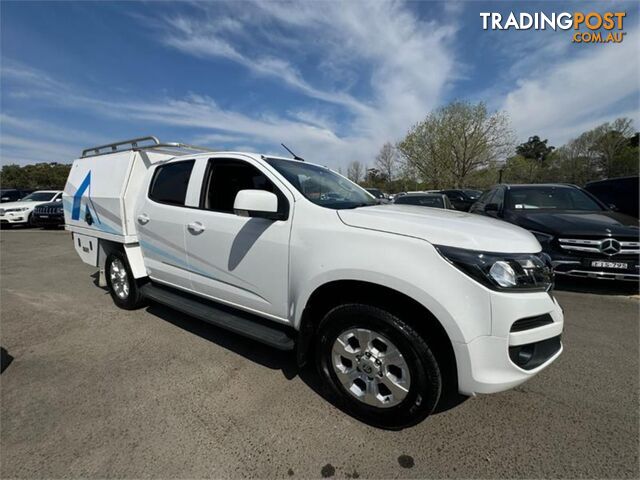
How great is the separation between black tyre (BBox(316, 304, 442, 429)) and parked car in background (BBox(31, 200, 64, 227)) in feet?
53.8

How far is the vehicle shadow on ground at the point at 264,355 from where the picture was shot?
2352 millimetres

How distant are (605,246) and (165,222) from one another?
5.65 m

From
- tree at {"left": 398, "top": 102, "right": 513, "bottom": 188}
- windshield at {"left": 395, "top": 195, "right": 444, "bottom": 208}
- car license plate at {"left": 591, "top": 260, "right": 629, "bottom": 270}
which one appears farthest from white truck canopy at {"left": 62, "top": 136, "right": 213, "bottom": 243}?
tree at {"left": 398, "top": 102, "right": 513, "bottom": 188}

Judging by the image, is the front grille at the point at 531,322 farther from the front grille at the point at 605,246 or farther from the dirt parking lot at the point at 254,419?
the front grille at the point at 605,246

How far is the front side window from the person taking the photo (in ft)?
8.99

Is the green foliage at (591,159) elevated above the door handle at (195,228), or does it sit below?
above

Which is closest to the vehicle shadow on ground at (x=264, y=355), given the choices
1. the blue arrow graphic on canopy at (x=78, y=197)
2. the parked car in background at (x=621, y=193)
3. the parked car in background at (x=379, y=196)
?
the parked car in background at (x=379, y=196)

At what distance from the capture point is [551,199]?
5.54 m

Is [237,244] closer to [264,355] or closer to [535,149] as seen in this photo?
[264,355]

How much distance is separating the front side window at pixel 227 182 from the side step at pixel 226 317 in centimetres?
98

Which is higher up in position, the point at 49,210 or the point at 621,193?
the point at 621,193

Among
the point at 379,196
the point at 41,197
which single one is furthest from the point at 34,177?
the point at 379,196

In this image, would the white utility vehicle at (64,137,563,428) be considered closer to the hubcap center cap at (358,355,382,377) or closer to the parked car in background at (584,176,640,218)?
the hubcap center cap at (358,355,382,377)

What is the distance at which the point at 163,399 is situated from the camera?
236 centimetres
